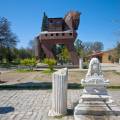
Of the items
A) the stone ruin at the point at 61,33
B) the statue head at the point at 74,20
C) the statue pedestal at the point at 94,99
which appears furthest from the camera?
the statue head at the point at 74,20

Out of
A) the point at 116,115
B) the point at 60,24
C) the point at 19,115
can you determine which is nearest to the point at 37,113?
the point at 19,115

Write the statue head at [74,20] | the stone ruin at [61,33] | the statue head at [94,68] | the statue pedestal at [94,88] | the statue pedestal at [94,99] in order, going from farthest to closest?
the statue head at [74,20]
the stone ruin at [61,33]
the statue head at [94,68]
the statue pedestal at [94,88]
the statue pedestal at [94,99]

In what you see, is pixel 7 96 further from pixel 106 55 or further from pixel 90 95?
pixel 106 55

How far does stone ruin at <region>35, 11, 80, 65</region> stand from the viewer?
172 feet

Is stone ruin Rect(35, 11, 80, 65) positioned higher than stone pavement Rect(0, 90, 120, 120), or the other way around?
stone ruin Rect(35, 11, 80, 65)

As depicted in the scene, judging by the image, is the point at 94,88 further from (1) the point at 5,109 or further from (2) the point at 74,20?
(2) the point at 74,20

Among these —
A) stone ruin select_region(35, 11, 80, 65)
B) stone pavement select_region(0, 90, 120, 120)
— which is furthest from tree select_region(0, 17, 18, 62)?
stone pavement select_region(0, 90, 120, 120)

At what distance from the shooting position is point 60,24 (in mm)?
55844

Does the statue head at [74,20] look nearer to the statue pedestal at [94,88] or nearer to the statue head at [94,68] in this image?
the statue head at [94,68]

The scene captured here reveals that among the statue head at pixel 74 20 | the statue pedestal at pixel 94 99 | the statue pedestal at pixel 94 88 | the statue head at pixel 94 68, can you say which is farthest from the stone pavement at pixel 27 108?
the statue head at pixel 74 20

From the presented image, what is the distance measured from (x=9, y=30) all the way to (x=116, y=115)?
51.5m

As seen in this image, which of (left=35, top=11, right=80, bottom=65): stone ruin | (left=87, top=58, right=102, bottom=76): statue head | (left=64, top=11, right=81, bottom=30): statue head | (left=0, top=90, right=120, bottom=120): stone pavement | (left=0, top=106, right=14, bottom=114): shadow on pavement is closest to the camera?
(left=0, top=90, right=120, bottom=120): stone pavement

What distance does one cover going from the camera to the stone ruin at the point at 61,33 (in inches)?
2064

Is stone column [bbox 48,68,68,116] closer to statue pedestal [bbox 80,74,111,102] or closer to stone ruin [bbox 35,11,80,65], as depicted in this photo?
statue pedestal [bbox 80,74,111,102]
